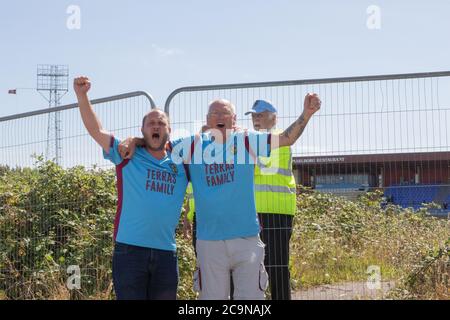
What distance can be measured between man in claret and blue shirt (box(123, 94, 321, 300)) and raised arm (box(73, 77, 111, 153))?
0.17m

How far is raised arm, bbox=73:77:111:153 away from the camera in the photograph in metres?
4.09

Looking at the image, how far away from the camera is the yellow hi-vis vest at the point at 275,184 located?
4.75m

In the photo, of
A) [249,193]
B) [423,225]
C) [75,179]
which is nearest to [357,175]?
[249,193]

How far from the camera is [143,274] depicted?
154 inches

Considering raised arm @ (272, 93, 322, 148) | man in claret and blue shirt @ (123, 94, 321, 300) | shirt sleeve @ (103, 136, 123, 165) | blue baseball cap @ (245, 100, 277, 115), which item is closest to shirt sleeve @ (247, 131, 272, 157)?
man in claret and blue shirt @ (123, 94, 321, 300)

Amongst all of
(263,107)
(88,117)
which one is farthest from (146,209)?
(263,107)

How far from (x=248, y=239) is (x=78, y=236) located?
10.7 feet

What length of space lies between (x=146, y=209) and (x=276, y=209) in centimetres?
128

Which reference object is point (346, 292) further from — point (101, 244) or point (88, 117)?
point (88, 117)

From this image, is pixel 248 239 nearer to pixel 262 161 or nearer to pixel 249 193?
pixel 249 193

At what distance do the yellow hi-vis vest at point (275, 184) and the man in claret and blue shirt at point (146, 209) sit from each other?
33.0 inches

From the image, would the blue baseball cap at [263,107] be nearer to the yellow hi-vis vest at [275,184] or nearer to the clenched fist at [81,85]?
the yellow hi-vis vest at [275,184]

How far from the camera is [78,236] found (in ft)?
21.9

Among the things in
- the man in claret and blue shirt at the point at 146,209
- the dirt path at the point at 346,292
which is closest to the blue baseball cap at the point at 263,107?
the man in claret and blue shirt at the point at 146,209
